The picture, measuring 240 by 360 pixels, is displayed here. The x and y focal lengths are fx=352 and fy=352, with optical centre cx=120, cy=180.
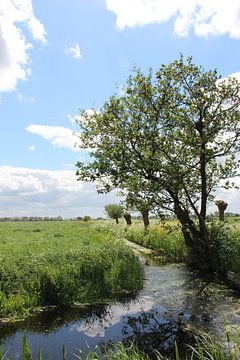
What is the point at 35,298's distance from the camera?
13609 mm

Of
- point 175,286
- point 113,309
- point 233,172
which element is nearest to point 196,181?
point 233,172

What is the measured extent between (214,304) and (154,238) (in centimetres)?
1833

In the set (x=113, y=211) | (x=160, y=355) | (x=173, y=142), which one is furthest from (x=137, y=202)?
(x=113, y=211)

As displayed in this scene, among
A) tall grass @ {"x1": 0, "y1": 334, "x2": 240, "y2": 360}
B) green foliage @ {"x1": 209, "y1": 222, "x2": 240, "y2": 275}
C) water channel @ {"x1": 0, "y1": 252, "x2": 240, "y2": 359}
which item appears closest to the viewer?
tall grass @ {"x1": 0, "y1": 334, "x2": 240, "y2": 360}

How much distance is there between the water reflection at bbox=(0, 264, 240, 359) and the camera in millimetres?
10539

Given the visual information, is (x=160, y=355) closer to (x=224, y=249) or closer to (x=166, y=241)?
(x=224, y=249)

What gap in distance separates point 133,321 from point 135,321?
0.07m

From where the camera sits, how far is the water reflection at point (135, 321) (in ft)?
34.6

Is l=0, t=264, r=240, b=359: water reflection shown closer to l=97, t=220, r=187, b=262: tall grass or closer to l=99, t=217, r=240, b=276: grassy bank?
l=99, t=217, r=240, b=276: grassy bank

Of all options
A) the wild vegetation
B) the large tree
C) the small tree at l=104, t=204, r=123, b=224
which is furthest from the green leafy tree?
the small tree at l=104, t=204, r=123, b=224

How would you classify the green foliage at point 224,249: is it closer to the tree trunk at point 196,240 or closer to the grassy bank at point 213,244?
the grassy bank at point 213,244

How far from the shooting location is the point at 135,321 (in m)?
12.4

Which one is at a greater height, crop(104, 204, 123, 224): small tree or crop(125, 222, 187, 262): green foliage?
crop(104, 204, 123, 224): small tree

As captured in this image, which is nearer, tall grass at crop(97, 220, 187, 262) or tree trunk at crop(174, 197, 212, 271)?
tree trunk at crop(174, 197, 212, 271)
